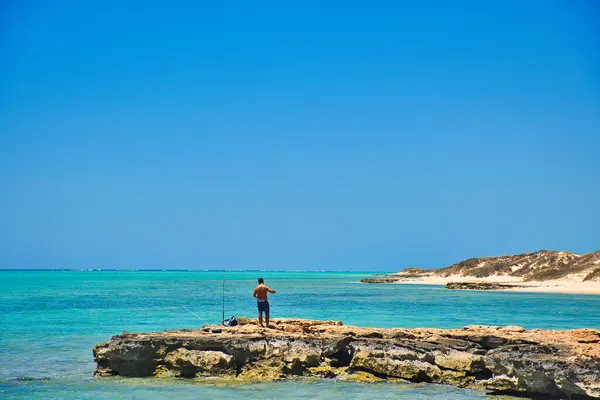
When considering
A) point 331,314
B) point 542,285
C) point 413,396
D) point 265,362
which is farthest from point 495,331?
point 542,285

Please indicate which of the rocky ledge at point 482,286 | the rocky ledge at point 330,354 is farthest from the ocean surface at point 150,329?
the rocky ledge at point 482,286

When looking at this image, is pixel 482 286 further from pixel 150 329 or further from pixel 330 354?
pixel 330 354

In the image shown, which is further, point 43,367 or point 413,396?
point 43,367

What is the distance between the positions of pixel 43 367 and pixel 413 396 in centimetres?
1104

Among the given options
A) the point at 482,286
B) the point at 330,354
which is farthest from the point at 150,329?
the point at 482,286

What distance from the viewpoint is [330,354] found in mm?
16625

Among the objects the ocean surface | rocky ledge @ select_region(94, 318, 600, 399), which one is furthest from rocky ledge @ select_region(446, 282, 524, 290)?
rocky ledge @ select_region(94, 318, 600, 399)

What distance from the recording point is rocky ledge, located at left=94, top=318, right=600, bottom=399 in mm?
15750

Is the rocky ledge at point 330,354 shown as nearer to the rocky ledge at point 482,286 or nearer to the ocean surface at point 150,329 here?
the ocean surface at point 150,329

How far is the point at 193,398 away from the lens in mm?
14234

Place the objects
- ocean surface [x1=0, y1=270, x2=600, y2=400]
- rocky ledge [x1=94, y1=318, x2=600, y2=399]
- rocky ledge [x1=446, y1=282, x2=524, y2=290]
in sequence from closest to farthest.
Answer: ocean surface [x1=0, y1=270, x2=600, y2=400] → rocky ledge [x1=94, y1=318, x2=600, y2=399] → rocky ledge [x1=446, y1=282, x2=524, y2=290]

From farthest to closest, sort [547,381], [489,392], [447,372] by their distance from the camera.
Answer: [447,372] < [489,392] < [547,381]

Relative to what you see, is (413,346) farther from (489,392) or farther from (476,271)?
(476,271)

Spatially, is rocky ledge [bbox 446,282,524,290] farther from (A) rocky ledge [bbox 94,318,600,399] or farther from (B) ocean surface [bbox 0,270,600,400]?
(A) rocky ledge [bbox 94,318,600,399]
